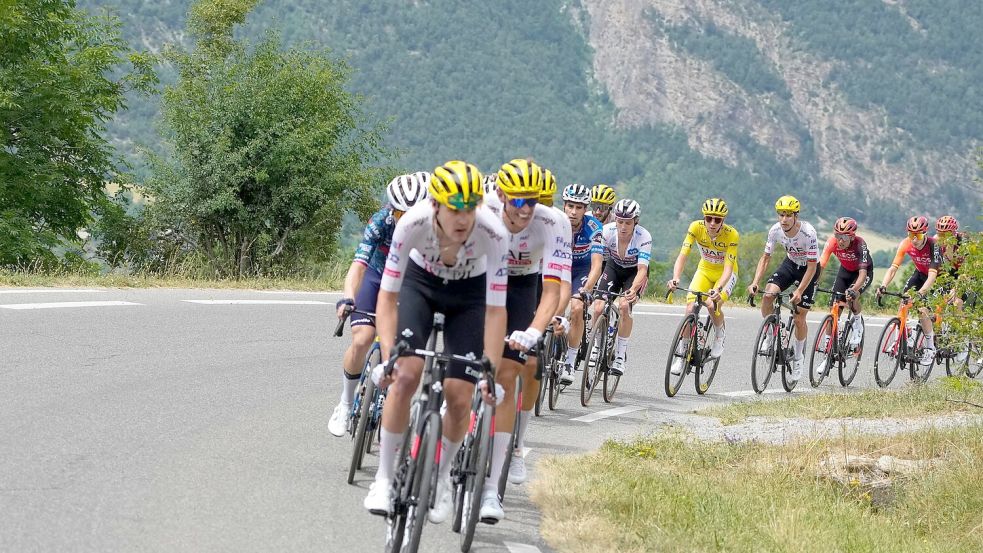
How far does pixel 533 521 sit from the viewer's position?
6.91 m

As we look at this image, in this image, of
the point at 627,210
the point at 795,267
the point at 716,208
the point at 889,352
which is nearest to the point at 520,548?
the point at 627,210

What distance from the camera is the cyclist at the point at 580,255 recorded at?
35.2 feet

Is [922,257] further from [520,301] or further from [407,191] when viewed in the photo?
[407,191]

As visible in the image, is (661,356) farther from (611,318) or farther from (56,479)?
(56,479)

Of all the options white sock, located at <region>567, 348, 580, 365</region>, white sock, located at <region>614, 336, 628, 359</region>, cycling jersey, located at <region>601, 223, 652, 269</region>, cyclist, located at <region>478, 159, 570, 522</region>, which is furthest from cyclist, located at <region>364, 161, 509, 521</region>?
cycling jersey, located at <region>601, 223, 652, 269</region>

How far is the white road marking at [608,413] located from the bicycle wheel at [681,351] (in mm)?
903

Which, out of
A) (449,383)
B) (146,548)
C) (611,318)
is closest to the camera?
(146,548)

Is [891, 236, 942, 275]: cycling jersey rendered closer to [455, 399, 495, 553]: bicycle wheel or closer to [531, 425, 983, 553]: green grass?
[531, 425, 983, 553]: green grass

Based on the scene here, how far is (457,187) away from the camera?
17.7 ft

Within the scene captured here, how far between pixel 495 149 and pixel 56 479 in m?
173

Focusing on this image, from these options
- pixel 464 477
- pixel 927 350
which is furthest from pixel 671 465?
pixel 927 350

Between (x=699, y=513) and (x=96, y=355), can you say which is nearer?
(x=699, y=513)

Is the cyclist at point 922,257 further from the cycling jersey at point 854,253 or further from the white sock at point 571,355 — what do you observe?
the white sock at point 571,355

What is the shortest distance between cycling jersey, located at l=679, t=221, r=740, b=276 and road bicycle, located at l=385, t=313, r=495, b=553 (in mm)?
8175
